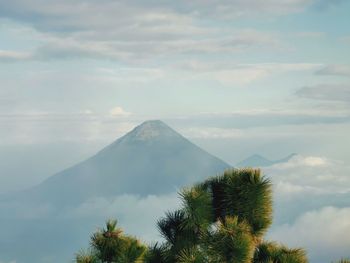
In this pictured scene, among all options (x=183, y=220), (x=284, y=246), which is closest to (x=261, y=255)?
(x=284, y=246)

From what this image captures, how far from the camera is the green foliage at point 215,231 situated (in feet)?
77.6

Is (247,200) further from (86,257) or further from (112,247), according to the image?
(86,257)

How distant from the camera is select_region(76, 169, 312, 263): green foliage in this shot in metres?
23.7

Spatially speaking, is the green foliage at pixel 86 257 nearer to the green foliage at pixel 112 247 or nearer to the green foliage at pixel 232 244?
the green foliage at pixel 112 247

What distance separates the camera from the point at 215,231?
80.1 ft

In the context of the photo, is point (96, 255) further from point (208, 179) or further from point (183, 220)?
point (208, 179)

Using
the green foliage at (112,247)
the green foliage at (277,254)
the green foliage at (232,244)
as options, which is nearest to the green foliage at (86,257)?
the green foliage at (112,247)

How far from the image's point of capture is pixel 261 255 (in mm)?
25250

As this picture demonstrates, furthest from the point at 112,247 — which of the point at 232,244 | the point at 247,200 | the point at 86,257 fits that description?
the point at 247,200

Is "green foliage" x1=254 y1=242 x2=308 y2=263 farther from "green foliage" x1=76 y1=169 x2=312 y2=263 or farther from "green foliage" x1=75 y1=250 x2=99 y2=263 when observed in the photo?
"green foliage" x1=75 y1=250 x2=99 y2=263

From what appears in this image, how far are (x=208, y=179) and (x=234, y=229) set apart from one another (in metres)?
3.80

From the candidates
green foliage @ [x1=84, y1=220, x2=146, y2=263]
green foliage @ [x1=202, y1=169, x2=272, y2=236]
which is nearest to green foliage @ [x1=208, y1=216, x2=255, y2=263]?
green foliage @ [x1=202, y1=169, x2=272, y2=236]

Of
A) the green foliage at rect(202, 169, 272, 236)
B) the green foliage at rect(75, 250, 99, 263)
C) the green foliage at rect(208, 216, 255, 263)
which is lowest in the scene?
the green foliage at rect(75, 250, 99, 263)

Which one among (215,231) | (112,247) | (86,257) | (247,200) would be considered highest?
(247,200)
